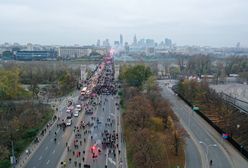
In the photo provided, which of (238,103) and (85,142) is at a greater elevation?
(238,103)

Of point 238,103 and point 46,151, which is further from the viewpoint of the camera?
point 238,103

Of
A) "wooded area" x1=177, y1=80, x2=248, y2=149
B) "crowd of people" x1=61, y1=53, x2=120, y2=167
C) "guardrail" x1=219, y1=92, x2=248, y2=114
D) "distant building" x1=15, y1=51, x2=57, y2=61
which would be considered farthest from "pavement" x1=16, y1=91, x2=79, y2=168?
"distant building" x1=15, y1=51, x2=57, y2=61

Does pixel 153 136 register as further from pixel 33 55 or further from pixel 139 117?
pixel 33 55

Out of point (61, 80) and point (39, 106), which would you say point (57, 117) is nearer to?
point (39, 106)

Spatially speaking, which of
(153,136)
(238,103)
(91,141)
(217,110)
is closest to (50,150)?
(91,141)

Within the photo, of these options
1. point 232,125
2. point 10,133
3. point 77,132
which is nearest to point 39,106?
point 77,132

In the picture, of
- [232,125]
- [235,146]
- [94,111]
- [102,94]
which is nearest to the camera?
[235,146]

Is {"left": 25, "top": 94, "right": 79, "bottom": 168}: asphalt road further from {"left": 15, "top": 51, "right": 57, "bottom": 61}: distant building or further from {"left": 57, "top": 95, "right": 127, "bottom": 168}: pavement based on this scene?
{"left": 15, "top": 51, "right": 57, "bottom": 61}: distant building

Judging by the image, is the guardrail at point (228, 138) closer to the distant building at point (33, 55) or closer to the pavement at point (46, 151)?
the pavement at point (46, 151)
